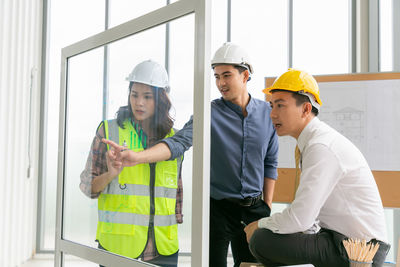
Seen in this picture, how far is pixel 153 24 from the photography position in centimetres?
160

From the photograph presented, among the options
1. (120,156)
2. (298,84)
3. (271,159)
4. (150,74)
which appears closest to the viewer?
(150,74)

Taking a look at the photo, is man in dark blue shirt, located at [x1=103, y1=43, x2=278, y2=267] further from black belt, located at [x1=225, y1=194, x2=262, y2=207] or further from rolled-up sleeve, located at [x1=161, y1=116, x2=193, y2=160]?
rolled-up sleeve, located at [x1=161, y1=116, x2=193, y2=160]

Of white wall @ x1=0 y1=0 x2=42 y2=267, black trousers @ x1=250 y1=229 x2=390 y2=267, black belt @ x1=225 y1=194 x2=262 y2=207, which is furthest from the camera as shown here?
white wall @ x1=0 y1=0 x2=42 y2=267

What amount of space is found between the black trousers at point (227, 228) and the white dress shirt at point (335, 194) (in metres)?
0.37

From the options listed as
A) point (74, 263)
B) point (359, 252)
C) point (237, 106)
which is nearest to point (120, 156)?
point (74, 263)

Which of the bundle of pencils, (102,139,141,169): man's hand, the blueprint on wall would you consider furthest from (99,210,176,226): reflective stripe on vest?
the blueprint on wall

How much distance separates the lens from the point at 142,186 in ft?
5.33

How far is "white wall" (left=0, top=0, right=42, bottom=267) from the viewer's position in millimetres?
3850

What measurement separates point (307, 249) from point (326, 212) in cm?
21

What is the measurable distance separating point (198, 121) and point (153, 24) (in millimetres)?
492

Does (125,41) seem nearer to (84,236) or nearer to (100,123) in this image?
(100,123)

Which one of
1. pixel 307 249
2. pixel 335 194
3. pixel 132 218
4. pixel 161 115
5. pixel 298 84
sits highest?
pixel 298 84

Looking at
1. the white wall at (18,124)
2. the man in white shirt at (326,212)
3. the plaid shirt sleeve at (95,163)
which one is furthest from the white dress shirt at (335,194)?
the white wall at (18,124)

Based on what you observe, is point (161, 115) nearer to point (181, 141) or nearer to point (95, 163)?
point (181, 141)
